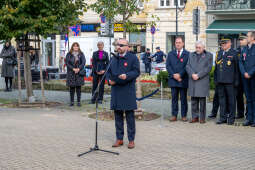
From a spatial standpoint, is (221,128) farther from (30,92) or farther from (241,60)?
(30,92)

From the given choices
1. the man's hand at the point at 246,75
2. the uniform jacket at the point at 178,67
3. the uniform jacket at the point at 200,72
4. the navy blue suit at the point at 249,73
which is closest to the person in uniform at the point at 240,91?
the navy blue suit at the point at 249,73

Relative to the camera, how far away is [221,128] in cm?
1069

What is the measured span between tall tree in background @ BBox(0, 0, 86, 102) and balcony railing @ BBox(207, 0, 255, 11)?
1870 centimetres

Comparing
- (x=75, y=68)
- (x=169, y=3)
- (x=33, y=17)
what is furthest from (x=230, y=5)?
(x=33, y=17)

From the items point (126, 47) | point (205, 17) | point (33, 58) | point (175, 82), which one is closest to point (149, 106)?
point (175, 82)

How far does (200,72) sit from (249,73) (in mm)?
1143

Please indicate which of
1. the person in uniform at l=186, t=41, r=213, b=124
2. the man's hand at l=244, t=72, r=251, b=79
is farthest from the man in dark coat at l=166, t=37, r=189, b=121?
the man's hand at l=244, t=72, r=251, b=79

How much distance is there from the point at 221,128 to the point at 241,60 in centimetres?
155

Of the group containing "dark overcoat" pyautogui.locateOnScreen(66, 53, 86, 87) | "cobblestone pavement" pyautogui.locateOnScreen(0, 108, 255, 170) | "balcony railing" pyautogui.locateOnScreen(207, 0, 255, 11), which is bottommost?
"cobblestone pavement" pyautogui.locateOnScreen(0, 108, 255, 170)

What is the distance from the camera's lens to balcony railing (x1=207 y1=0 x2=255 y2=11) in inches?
1211

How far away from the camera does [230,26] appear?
102 ft

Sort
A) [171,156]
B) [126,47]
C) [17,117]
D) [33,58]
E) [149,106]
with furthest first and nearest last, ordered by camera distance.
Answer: [33,58], [149,106], [17,117], [126,47], [171,156]

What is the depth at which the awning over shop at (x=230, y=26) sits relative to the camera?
3026 centimetres

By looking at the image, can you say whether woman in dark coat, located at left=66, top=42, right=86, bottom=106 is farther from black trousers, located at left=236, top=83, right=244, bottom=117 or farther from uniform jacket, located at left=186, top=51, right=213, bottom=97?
black trousers, located at left=236, top=83, right=244, bottom=117
